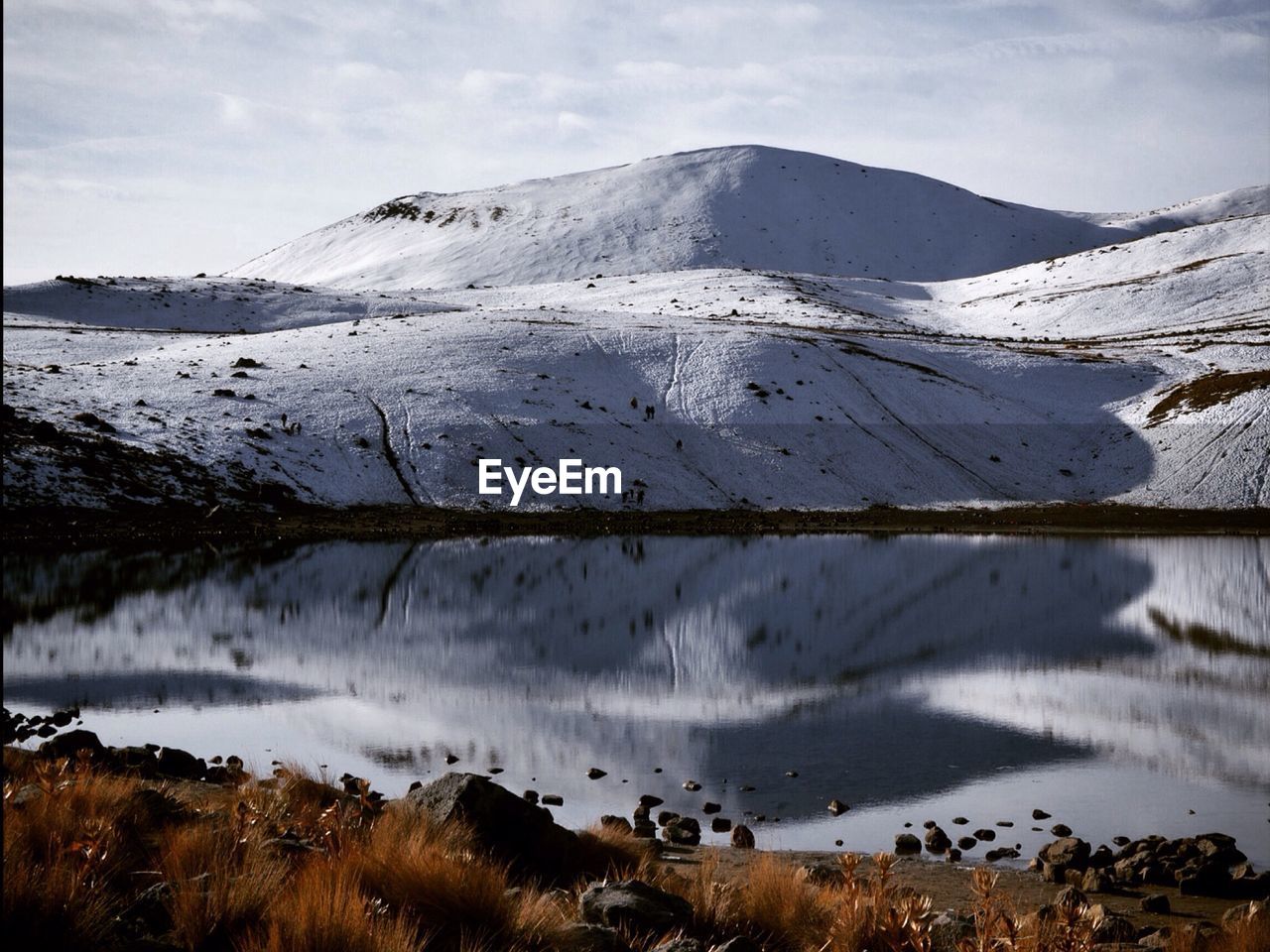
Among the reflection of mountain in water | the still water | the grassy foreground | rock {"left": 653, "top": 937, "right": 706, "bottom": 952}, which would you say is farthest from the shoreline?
rock {"left": 653, "top": 937, "right": 706, "bottom": 952}

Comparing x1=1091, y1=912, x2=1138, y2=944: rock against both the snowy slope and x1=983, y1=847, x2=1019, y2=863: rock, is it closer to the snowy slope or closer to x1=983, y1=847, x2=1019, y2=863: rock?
x1=983, y1=847, x2=1019, y2=863: rock

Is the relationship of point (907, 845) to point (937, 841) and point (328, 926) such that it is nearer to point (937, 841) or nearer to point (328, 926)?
point (937, 841)

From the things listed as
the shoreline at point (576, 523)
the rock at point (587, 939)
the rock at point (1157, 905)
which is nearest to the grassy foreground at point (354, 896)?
the rock at point (587, 939)

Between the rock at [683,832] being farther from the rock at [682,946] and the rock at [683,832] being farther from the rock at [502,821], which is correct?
the rock at [682,946]

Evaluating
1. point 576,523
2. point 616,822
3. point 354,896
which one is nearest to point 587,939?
point 354,896

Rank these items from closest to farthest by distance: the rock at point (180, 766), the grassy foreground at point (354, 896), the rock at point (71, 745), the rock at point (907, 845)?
the grassy foreground at point (354, 896) < the rock at point (907, 845) < the rock at point (71, 745) < the rock at point (180, 766)

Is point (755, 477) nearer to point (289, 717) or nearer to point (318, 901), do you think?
point (289, 717)
